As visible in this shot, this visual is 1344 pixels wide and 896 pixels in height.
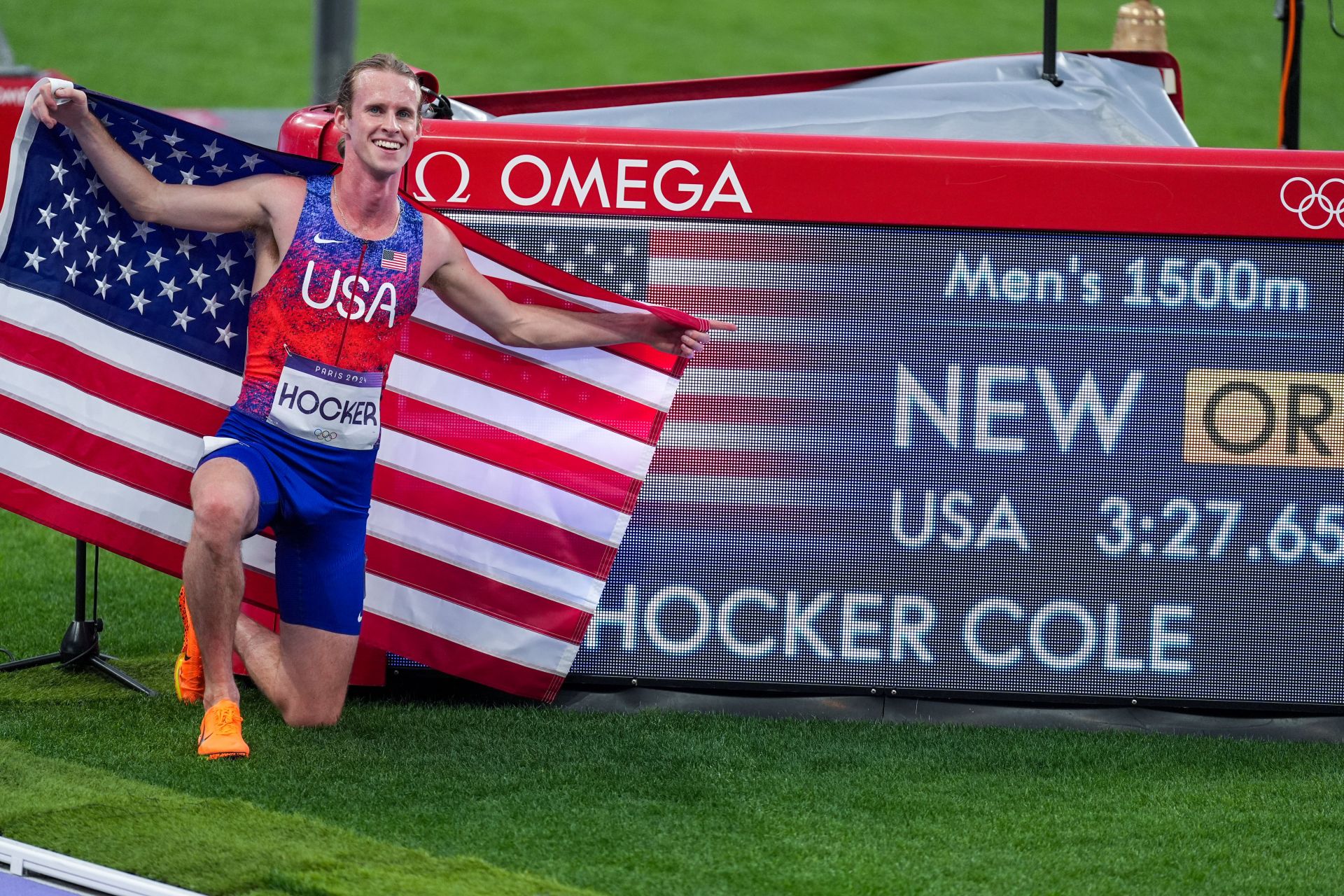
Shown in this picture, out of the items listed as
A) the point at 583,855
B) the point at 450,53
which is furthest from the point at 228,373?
the point at 450,53

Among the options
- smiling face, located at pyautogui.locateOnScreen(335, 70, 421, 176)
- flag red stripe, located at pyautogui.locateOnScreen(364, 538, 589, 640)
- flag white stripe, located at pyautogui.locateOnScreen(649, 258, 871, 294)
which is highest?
smiling face, located at pyautogui.locateOnScreen(335, 70, 421, 176)

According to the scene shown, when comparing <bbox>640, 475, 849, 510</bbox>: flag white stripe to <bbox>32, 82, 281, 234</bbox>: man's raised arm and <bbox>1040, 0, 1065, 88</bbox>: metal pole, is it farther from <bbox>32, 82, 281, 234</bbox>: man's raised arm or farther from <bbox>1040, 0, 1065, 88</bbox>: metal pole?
<bbox>1040, 0, 1065, 88</bbox>: metal pole

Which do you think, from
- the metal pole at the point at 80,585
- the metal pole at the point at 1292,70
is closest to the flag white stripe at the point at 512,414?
the metal pole at the point at 80,585

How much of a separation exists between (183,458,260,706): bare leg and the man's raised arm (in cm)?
59

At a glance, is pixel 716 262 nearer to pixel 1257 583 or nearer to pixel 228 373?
pixel 228 373

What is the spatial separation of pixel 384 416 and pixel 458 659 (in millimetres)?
674

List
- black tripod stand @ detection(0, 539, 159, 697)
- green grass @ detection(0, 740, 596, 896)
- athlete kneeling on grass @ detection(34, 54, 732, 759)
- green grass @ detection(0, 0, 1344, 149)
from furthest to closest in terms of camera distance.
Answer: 1. green grass @ detection(0, 0, 1344, 149)
2. black tripod stand @ detection(0, 539, 159, 697)
3. athlete kneeling on grass @ detection(34, 54, 732, 759)
4. green grass @ detection(0, 740, 596, 896)

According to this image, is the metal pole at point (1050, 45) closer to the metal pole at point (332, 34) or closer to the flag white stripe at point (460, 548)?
the flag white stripe at point (460, 548)

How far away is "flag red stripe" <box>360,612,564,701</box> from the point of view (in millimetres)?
4578

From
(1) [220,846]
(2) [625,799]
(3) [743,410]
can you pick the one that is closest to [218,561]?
(1) [220,846]

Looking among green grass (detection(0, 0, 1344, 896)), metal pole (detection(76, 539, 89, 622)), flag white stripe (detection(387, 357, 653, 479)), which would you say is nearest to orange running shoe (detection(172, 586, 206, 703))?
green grass (detection(0, 0, 1344, 896))

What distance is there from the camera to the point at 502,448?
15.0ft

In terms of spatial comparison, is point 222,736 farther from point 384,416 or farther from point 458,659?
point 384,416

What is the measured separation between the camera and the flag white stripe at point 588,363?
4.54 meters
